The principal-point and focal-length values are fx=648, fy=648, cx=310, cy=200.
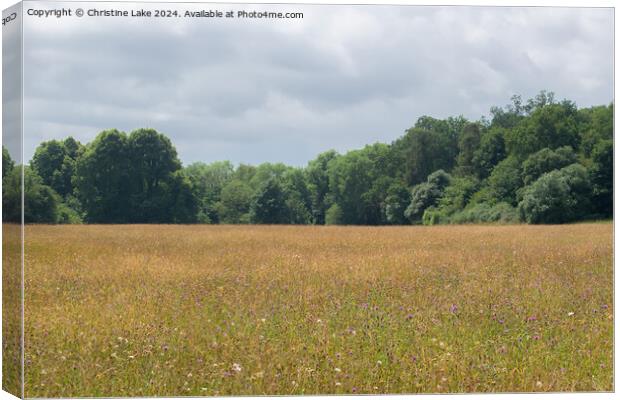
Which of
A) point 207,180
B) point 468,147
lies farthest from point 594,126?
point 207,180

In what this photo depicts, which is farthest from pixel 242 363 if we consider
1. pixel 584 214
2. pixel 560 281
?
pixel 584 214

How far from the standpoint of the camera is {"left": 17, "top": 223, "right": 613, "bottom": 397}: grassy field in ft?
17.5

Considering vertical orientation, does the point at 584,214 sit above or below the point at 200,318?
above

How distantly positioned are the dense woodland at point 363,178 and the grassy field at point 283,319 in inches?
9.8

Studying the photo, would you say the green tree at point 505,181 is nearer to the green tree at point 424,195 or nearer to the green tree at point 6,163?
the green tree at point 424,195

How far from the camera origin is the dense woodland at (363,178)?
5824mm

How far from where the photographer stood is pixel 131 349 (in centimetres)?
540

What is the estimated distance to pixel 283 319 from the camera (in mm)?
5918

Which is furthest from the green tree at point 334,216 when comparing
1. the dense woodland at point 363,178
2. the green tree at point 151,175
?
the green tree at point 151,175

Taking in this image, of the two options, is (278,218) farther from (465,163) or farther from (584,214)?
(584,214)

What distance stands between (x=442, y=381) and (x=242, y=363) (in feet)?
5.56

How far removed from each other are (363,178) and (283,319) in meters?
1.89

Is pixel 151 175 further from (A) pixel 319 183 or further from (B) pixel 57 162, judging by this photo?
(A) pixel 319 183

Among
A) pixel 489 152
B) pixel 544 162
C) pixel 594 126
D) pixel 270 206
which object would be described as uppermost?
pixel 594 126
